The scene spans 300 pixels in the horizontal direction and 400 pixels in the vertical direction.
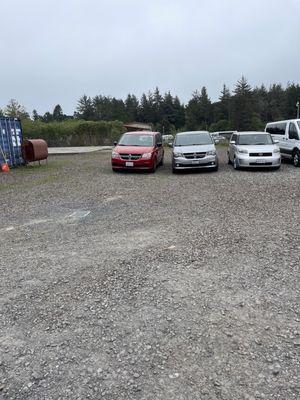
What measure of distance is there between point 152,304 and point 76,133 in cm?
4002

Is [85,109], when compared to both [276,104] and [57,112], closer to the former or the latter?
[57,112]

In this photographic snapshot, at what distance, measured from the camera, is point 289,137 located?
16344mm

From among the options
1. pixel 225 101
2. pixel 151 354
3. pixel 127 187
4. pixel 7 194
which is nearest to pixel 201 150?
pixel 127 187

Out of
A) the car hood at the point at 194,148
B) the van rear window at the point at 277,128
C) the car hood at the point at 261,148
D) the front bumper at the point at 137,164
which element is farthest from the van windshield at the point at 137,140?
the van rear window at the point at 277,128

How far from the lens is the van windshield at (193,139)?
50.7 feet

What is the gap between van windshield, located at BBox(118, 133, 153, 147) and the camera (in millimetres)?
15695

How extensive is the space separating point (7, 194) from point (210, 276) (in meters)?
8.28

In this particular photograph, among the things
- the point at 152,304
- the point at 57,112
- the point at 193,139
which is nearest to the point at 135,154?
the point at 193,139

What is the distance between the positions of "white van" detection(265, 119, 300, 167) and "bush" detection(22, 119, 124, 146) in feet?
89.4

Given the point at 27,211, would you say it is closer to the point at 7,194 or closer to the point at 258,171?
the point at 7,194

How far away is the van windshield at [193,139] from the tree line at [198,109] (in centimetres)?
6916

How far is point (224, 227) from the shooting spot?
6.73 meters

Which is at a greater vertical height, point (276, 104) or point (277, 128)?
point (276, 104)

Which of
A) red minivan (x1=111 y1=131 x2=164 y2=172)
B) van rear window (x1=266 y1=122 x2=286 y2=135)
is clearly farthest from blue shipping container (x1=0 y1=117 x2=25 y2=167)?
van rear window (x1=266 y1=122 x2=286 y2=135)
